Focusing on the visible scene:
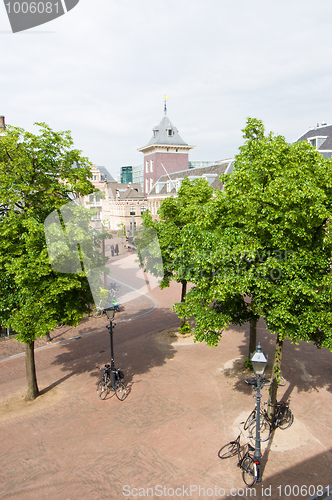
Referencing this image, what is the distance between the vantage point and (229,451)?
942cm

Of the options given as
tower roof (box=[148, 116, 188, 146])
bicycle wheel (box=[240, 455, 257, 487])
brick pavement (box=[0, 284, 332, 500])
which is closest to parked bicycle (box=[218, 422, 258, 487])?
bicycle wheel (box=[240, 455, 257, 487])

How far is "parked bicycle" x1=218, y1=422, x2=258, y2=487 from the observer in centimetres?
851

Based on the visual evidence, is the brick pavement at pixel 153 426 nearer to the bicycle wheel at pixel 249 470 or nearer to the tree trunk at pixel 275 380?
the bicycle wheel at pixel 249 470

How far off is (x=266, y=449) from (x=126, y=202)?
57752mm

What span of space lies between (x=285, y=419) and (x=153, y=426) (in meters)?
3.89

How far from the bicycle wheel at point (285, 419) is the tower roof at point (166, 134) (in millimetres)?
58770

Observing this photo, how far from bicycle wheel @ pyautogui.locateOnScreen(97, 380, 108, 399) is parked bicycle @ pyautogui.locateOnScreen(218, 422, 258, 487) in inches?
189

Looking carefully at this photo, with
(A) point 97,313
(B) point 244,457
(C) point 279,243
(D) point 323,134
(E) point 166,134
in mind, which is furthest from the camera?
(E) point 166,134

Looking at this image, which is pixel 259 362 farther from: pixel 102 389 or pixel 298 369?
pixel 298 369

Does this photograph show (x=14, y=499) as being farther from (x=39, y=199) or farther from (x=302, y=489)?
(x=39, y=199)

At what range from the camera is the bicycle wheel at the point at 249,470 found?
8453mm

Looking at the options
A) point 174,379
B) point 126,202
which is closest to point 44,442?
point 174,379

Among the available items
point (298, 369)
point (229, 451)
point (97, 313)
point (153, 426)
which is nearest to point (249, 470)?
point (229, 451)

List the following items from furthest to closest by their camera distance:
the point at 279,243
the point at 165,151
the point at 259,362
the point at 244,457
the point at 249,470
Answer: the point at 165,151, the point at 279,243, the point at 244,457, the point at 249,470, the point at 259,362
